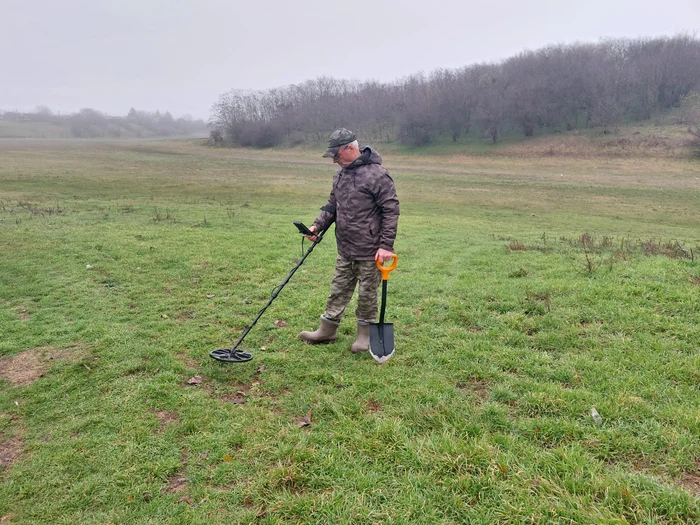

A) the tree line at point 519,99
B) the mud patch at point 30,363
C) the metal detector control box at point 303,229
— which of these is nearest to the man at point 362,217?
the metal detector control box at point 303,229

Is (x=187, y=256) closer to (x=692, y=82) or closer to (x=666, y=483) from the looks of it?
(x=666, y=483)

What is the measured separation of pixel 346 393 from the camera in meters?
4.28

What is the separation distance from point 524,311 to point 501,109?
74.3m

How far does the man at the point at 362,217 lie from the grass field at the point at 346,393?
2.68ft

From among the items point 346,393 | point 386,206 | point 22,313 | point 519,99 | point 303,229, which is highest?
point 519,99

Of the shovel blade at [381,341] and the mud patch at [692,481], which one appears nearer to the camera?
the mud patch at [692,481]

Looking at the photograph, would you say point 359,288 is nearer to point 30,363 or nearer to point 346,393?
point 346,393

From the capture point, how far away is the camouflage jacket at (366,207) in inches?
193

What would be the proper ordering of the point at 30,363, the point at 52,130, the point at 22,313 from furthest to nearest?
the point at 52,130, the point at 22,313, the point at 30,363

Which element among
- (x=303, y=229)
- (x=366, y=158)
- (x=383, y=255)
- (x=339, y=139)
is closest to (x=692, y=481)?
(x=383, y=255)

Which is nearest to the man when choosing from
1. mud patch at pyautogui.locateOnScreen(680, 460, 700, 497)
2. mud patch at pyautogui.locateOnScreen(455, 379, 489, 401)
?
mud patch at pyautogui.locateOnScreen(455, 379, 489, 401)

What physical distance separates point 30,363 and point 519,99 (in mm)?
79739

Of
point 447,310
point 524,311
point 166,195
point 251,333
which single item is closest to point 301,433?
point 251,333

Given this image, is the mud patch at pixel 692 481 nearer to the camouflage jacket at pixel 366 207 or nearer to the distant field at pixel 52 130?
the camouflage jacket at pixel 366 207
